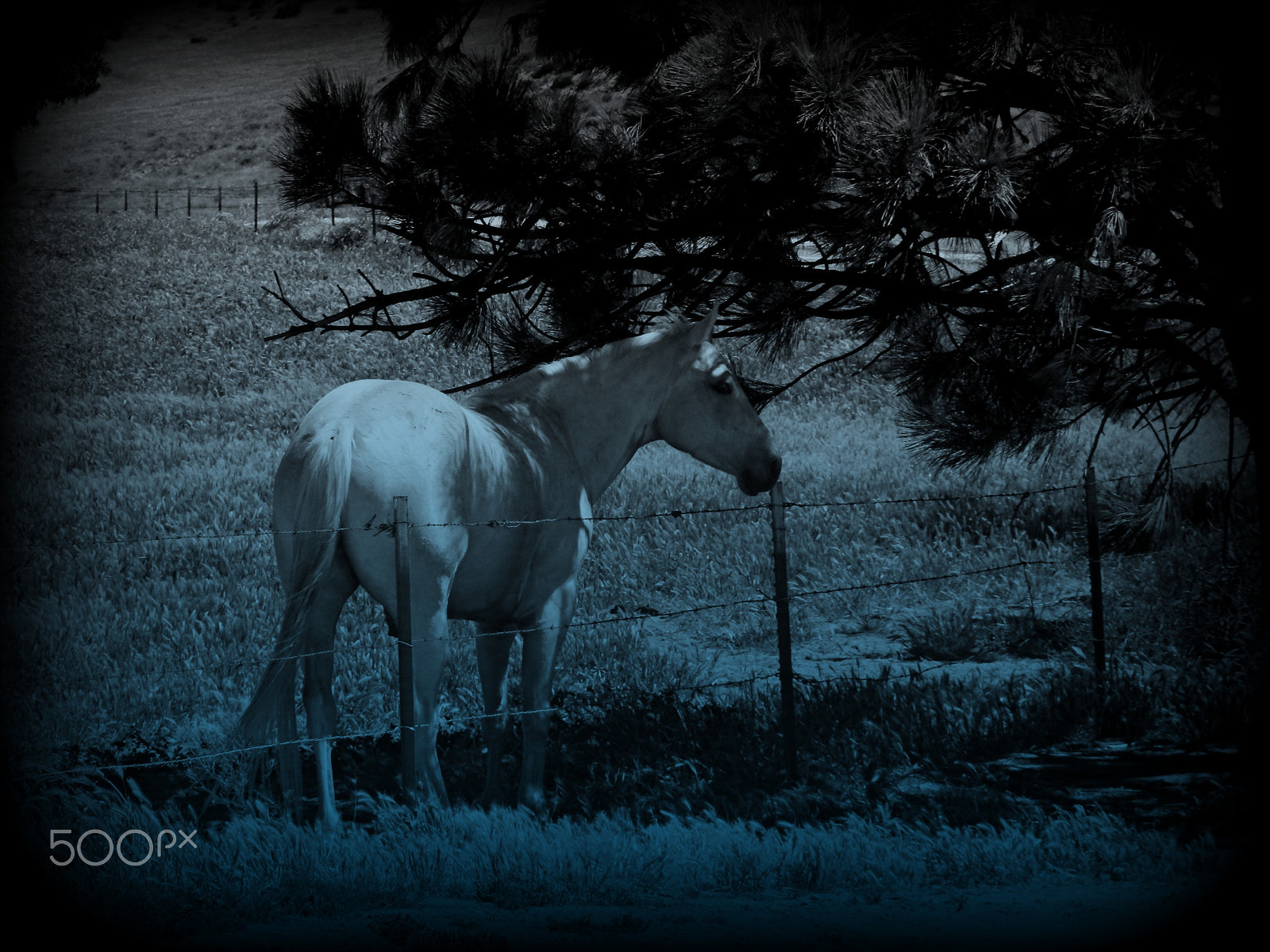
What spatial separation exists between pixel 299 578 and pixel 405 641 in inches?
16.3

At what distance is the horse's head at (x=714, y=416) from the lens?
15.8ft

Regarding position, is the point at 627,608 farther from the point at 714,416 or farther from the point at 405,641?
the point at 405,641

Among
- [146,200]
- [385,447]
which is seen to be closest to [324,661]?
[385,447]

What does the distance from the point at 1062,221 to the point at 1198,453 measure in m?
8.48

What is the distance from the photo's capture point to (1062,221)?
4.01 meters

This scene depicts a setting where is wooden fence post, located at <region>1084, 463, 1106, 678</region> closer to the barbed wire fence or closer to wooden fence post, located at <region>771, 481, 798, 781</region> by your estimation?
the barbed wire fence

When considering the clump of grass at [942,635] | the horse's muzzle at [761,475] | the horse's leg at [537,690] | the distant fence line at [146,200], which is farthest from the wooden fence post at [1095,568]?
the distant fence line at [146,200]

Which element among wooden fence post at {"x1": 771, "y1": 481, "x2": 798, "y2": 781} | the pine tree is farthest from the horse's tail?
wooden fence post at {"x1": 771, "y1": 481, "x2": 798, "y2": 781}

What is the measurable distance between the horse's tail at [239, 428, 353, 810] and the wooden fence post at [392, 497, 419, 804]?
0.21 metres

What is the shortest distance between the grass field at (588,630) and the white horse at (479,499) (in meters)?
0.35

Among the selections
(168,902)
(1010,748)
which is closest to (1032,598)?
(1010,748)

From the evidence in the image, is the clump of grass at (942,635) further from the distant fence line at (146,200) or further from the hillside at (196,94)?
the distant fence line at (146,200)

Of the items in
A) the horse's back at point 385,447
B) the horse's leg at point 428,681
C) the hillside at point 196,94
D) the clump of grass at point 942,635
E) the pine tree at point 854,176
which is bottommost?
the clump of grass at point 942,635

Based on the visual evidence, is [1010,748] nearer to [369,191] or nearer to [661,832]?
[661,832]
